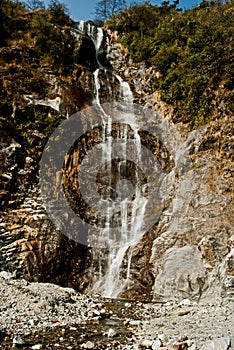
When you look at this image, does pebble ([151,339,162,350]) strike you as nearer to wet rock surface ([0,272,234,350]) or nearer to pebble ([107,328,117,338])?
wet rock surface ([0,272,234,350])

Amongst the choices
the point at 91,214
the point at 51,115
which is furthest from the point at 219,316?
the point at 51,115

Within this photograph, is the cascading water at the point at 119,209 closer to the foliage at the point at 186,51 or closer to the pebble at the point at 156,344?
the foliage at the point at 186,51

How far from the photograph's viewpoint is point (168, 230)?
13648mm

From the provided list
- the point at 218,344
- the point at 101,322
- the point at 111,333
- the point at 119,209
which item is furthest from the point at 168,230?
the point at 218,344

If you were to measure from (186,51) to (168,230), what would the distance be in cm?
1268

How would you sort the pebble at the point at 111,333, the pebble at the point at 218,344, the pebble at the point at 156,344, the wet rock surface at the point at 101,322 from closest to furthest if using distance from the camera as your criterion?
the pebble at the point at 218,344, the pebble at the point at 156,344, the wet rock surface at the point at 101,322, the pebble at the point at 111,333

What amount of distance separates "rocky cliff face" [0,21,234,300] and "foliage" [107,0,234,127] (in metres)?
1.35

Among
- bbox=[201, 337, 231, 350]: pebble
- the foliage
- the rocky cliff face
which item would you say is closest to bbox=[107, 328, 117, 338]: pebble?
bbox=[201, 337, 231, 350]: pebble

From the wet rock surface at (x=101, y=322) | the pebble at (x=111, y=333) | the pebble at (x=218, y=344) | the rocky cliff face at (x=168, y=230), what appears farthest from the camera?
the rocky cliff face at (x=168, y=230)

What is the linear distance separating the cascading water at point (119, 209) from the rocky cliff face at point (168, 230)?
0.57 metres

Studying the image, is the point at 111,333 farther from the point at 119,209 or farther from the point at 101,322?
the point at 119,209

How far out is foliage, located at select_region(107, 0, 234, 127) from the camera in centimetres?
1733

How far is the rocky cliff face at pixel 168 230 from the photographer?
11562mm

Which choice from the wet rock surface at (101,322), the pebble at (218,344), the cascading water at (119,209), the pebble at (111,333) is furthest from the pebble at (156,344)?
the cascading water at (119,209)
